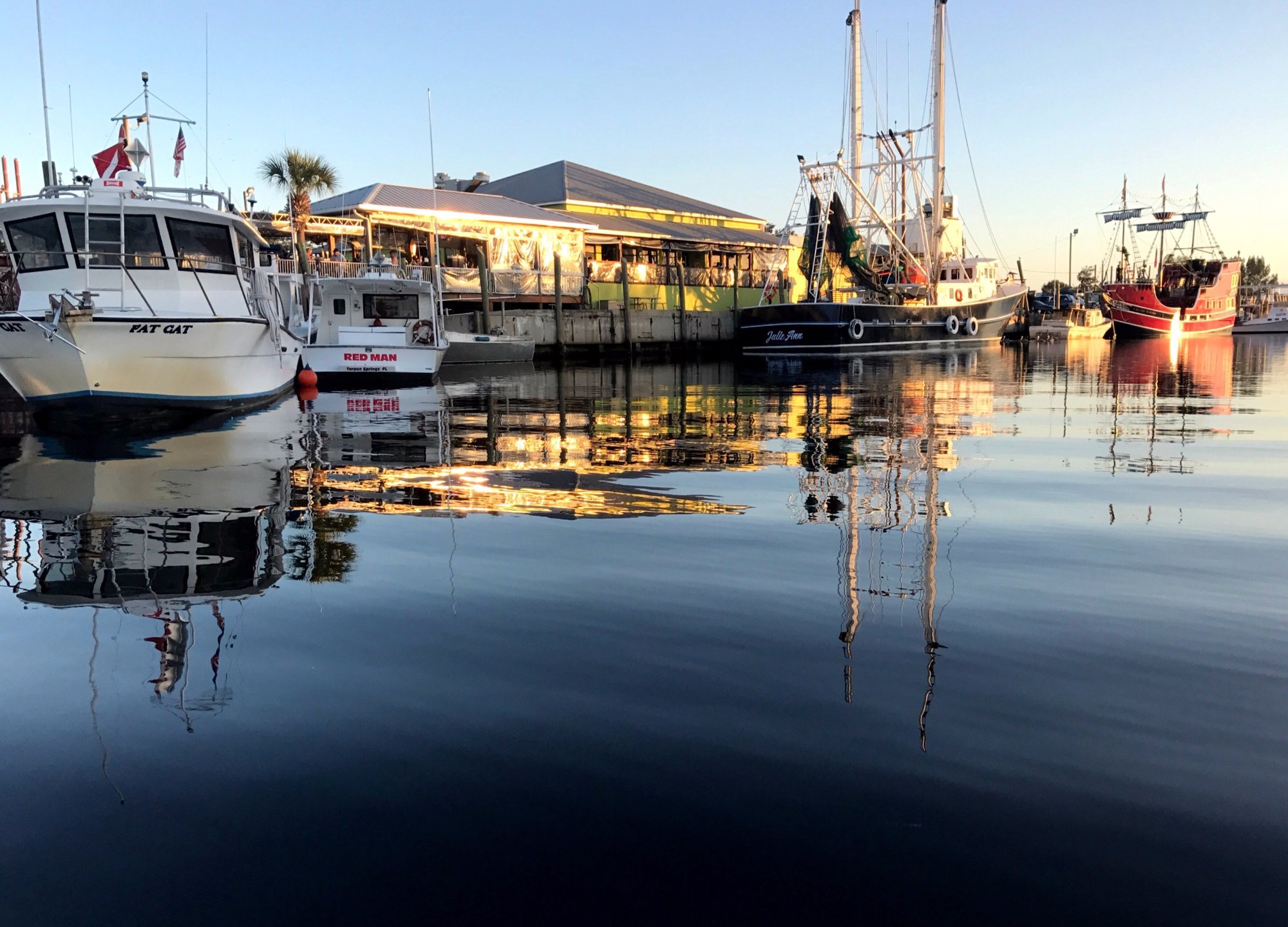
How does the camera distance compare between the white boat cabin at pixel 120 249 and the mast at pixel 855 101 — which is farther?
the mast at pixel 855 101

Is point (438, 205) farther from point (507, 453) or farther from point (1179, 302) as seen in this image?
point (1179, 302)

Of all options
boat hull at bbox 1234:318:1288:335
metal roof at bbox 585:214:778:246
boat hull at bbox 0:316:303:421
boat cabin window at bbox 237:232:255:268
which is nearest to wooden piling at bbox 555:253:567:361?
metal roof at bbox 585:214:778:246

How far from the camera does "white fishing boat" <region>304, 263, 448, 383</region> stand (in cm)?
2306

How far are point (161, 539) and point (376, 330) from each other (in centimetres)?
1729

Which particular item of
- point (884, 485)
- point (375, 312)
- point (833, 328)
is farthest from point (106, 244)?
point (833, 328)

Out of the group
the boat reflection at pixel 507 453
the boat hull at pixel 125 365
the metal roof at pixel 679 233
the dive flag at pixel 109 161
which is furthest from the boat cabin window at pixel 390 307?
the metal roof at pixel 679 233

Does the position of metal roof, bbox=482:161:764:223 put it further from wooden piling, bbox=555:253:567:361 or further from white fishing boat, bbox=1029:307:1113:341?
white fishing boat, bbox=1029:307:1113:341

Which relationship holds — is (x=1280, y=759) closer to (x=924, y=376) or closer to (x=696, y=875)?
(x=696, y=875)

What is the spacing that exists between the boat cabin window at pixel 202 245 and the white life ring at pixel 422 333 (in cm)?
736

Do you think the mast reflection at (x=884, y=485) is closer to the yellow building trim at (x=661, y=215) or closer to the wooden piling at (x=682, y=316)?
the wooden piling at (x=682, y=316)

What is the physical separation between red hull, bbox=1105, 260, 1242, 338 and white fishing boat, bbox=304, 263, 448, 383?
49160mm

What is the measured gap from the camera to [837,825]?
3041 millimetres

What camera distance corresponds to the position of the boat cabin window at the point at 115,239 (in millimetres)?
15484

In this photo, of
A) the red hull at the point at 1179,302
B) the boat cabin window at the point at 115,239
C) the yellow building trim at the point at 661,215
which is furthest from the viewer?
the red hull at the point at 1179,302
